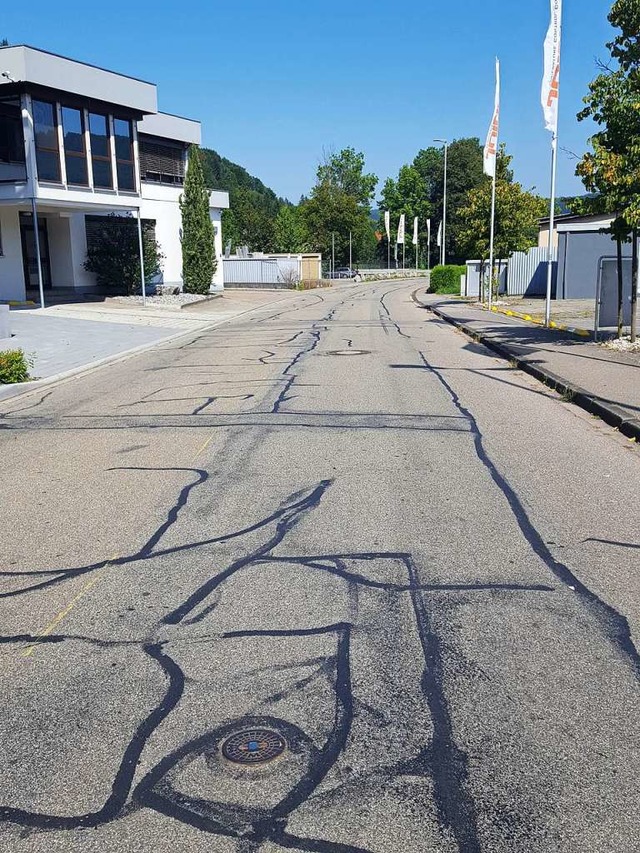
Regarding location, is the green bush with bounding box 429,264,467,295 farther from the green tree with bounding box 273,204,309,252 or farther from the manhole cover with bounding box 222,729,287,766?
the manhole cover with bounding box 222,729,287,766

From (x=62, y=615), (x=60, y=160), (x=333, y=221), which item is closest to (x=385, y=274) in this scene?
(x=333, y=221)

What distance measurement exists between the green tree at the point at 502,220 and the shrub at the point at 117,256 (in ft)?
45.9

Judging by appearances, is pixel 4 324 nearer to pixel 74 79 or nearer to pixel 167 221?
pixel 74 79

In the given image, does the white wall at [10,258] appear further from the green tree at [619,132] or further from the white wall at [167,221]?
the green tree at [619,132]

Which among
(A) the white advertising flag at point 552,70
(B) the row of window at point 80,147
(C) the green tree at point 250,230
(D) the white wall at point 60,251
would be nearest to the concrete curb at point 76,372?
(B) the row of window at point 80,147

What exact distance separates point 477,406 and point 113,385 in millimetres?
6342

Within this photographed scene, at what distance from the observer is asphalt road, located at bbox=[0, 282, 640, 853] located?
2857mm

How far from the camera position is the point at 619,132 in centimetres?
1472

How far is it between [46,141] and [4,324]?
11.8 metres

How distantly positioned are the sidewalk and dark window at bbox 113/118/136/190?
16338mm

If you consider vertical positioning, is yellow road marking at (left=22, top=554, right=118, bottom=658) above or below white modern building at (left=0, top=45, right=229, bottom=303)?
below

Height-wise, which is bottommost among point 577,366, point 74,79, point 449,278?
point 577,366

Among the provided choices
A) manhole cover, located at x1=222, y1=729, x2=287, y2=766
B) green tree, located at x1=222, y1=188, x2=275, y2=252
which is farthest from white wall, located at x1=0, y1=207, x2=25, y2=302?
green tree, located at x1=222, y1=188, x2=275, y2=252

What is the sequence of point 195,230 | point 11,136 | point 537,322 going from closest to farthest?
point 537,322
point 11,136
point 195,230
